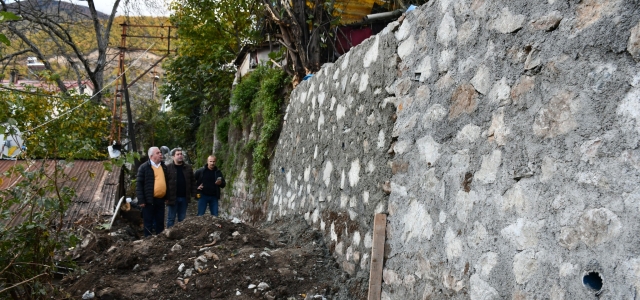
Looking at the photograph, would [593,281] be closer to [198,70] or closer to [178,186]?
[178,186]

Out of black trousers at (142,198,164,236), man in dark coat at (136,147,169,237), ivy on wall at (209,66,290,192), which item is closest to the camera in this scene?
man in dark coat at (136,147,169,237)

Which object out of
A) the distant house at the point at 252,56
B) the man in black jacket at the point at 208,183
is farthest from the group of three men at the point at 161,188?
the distant house at the point at 252,56

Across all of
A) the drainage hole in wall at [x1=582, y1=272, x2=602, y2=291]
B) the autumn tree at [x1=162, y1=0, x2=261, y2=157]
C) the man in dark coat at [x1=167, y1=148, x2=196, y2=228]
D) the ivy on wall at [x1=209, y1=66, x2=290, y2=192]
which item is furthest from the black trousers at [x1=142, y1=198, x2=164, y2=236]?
the autumn tree at [x1=162, y1=0, x2=261, y2=157]

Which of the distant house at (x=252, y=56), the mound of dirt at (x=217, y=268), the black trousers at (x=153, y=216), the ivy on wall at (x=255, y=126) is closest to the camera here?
the mound of dirt at (x=217, y=268)

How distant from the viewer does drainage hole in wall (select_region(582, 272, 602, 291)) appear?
1853 mm

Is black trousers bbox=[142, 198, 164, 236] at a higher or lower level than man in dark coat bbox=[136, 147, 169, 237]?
lower

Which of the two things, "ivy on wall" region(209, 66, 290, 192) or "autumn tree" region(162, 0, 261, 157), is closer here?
"ivy on wall" region(209, 66, 290, 192)

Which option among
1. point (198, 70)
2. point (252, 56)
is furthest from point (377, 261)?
point (198, 70)

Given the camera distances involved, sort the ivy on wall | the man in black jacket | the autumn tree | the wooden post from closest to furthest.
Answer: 1. the wooden post
2. the man in black jacket
3. the ivy on wall
4. the autumn tree

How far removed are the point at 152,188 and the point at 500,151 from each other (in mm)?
5762

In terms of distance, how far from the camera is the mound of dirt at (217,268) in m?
4.12

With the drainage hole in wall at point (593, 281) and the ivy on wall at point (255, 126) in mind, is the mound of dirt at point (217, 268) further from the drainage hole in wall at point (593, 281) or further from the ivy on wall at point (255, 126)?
the ivy on wall at point (255, 126)

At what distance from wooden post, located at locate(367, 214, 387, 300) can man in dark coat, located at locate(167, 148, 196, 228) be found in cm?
466

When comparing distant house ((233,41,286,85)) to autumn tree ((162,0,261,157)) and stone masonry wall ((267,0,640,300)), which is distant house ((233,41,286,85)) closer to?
autumn tree ((162,0,261,157))
